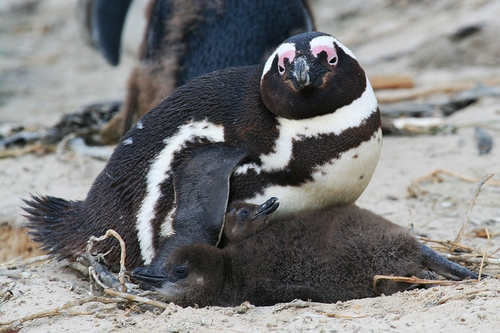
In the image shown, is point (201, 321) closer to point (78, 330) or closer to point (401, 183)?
point (78, 330)

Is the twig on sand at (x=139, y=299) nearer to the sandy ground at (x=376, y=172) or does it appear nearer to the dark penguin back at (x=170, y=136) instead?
the sandy ground at (x=376, y=172)

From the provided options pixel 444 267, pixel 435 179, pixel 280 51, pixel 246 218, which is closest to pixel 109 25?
pixel 435 179

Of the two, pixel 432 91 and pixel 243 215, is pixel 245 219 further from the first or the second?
pixel 432 91

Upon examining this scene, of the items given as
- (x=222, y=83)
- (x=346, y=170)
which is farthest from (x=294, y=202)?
(x=222, y=83)

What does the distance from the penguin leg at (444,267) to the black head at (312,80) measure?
741mm

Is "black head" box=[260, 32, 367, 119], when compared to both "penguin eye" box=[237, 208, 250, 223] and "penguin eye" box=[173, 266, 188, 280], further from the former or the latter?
"penguin eye" box=[173, 266, 188, 280]

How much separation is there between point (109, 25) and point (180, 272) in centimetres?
534

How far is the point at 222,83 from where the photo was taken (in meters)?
3.54

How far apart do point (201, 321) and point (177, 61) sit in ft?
9.77

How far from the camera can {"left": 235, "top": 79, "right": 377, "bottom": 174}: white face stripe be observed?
3307 mm

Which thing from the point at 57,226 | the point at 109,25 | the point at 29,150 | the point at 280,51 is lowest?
the point at 29,150

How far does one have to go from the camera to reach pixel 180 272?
3.07 meters

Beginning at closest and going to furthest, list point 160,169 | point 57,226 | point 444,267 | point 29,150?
point 444,267
point 160,169
point 57,226
point 29,150

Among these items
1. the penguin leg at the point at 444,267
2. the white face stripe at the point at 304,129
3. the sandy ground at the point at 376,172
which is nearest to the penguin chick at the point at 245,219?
the white face stripe at the point at 304,129
